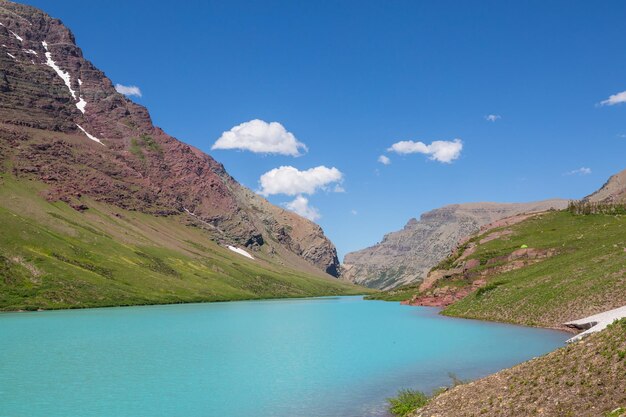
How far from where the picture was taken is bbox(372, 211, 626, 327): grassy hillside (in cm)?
5894

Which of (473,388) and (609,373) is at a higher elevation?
(609,373)

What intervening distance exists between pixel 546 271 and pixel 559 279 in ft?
32.3

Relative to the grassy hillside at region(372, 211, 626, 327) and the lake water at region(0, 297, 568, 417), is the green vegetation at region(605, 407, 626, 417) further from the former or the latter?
the grassy hillside at region(372, 211, 626, 327)

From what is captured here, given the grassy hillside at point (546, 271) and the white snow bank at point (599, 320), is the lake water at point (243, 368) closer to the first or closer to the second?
the white snow bank at point (599, 320)

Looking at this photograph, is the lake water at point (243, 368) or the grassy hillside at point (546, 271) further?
the grassy hillside at point (546, 271)

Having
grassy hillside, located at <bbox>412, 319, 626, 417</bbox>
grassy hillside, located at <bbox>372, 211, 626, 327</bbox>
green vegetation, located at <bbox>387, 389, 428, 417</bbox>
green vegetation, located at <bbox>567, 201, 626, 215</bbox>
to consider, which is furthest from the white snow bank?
green vegetation, located at <bbox>567, 201, 626, 215</bbox>

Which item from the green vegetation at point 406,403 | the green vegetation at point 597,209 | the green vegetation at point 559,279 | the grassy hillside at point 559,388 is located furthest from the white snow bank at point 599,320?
the green vegetation at point 597,209

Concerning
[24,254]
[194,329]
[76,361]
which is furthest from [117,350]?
[24,254]

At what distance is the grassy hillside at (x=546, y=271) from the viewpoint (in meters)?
58.9

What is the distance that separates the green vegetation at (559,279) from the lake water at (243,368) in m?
4.99

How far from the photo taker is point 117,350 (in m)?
54.2

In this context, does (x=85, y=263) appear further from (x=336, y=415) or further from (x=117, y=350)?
(x=336, y=415)

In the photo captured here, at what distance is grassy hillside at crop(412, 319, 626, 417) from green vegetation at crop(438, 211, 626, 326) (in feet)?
115

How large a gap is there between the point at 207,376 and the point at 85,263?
176 metres
